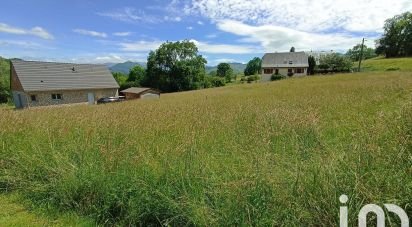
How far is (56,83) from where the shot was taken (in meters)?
36.2

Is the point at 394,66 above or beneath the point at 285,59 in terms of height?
beneath

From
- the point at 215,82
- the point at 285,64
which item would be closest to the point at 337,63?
the point at 285,64

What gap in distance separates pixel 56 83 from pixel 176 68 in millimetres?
26672

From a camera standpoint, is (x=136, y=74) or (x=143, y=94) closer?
(x=143, y=94)

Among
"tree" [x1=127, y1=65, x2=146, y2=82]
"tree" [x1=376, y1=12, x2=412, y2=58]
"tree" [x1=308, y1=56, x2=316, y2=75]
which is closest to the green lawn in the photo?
"tree" [x1=127, y1=65, x2=146, y2=82]

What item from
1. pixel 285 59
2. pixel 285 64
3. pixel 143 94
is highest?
pixel 285 59

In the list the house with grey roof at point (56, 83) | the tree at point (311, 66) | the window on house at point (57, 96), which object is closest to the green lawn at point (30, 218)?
the house with grey roof at point (56, 83)

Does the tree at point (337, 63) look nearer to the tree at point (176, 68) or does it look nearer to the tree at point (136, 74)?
the tree at point (176, 68)

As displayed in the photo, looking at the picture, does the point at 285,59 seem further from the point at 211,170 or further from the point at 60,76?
the point at 211,170

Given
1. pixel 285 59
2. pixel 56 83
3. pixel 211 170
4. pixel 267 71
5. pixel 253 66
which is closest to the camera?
pixel 211 170

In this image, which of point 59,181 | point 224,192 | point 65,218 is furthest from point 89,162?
point 224,192

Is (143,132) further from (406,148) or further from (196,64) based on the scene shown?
(196,64)

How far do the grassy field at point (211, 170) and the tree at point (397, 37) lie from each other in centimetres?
8284

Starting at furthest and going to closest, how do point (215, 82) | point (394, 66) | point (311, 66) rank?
point (215, 82) < point (311, 66) < point (394, 66)
